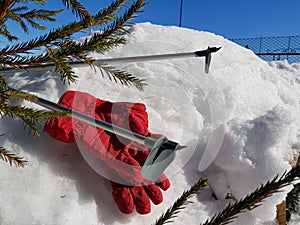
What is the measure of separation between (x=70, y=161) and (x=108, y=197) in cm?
23

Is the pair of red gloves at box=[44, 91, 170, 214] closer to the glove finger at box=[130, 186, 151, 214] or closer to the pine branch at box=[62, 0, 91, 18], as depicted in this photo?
the glove finger at box=[130, 186, 151, 214]

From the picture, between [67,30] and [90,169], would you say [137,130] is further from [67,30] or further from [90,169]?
[67,30]

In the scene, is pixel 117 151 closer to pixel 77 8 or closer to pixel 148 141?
pixel 148 141

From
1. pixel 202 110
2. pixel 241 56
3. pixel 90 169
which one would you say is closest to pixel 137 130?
pixel 90 169

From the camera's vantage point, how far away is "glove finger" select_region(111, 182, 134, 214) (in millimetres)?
1150

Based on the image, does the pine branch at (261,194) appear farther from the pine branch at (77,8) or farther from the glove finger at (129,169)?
the glove finger at (129,169)

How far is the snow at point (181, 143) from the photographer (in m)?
1.11

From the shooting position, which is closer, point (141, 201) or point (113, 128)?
point (113, 128)

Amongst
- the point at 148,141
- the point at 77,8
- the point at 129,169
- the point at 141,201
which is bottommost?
the point at 141,201

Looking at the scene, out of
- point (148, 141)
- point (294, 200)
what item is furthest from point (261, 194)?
point (294, 200)

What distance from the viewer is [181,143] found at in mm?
1601

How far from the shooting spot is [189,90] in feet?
6.12

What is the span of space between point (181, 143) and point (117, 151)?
0.49 m

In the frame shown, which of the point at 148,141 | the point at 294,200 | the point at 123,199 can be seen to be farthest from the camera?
the point at 294,200
